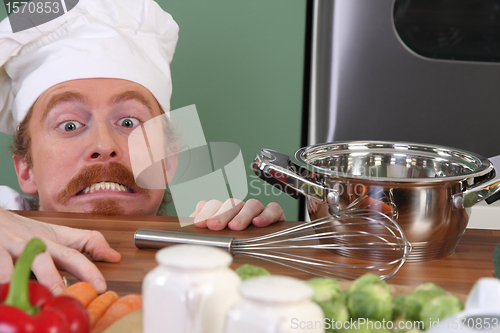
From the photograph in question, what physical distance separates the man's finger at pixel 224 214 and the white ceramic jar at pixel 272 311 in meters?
0.40

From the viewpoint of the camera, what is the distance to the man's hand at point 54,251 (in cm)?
42

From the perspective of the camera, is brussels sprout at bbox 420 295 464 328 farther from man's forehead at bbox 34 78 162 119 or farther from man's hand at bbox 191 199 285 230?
man's forehead at bbox 34 78 162 119

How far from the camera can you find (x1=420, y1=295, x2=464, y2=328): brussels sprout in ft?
0.88

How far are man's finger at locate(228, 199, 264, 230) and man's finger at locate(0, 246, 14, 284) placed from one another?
0.88ft

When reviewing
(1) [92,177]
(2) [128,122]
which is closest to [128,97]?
(2) [128,122]

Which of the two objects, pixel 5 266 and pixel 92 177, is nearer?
pixel 5 266

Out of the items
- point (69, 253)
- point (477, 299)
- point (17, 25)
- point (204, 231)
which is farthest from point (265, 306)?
point (17, 25)

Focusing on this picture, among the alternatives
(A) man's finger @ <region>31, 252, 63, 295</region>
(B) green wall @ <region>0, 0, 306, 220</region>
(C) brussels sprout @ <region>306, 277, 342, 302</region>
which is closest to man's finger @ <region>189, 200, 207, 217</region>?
(A) man's finger @ <region>31, 252, 63, 295</region>

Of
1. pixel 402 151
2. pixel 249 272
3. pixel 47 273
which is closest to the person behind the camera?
pixel 249 272

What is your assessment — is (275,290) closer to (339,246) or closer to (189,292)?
(189,292)

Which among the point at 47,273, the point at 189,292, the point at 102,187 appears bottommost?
the point at 102,187

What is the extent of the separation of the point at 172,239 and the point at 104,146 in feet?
1.37

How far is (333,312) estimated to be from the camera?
0.91ft

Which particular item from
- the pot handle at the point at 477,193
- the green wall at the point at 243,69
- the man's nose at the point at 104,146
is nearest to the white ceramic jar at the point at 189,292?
the pot handle at the point at 477,193
